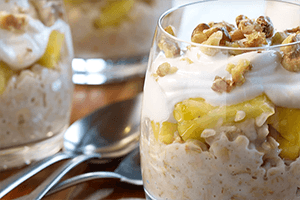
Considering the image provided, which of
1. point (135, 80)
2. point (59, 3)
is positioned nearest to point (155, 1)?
point (135, 80)

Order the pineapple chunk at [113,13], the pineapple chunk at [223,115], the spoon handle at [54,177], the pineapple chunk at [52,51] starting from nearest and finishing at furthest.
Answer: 1. the pineapple chunk at [223,115]
2. the spoon handle at [54,177]
3. the pineapple chunk at [52,51]
4. the pineapple chunk at [113,13]

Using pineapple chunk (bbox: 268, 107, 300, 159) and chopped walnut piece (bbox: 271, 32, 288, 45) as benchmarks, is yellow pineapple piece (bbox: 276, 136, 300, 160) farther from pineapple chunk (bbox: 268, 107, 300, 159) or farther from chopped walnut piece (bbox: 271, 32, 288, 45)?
chopped walnut piece (bbox: 271, 32, 288, 45)

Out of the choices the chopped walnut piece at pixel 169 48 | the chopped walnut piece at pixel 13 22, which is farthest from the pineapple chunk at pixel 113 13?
the chopped walnut piece at pixel 169 48

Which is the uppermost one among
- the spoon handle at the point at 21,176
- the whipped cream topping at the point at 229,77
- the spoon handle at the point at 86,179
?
the whipped cream topping at the point at 229,77

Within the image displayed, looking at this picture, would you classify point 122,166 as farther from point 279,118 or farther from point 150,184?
point 279,118

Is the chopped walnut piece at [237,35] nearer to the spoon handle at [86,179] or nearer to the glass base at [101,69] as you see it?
the spoon handle at [86,179]

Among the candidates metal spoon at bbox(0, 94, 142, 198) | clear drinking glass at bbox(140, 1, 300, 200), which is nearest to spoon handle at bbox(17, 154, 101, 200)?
metal spoon at bbox(0, 94, 142, 198)

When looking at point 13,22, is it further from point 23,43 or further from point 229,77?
point 229,77
